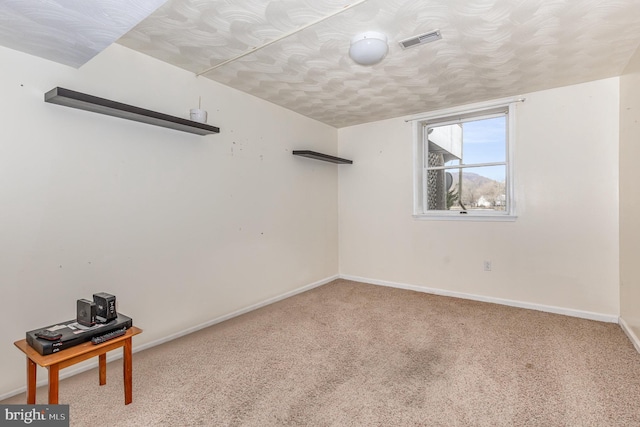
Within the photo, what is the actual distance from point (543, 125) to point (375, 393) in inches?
126

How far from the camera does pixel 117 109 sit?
82.4 inches

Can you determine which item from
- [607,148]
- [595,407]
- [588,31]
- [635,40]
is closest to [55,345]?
[595,407]

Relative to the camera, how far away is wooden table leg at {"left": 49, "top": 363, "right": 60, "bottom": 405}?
1.48m

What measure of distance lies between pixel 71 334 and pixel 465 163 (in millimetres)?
4107

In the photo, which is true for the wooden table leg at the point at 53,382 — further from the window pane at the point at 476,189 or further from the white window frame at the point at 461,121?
the window pane at the point at 476,189

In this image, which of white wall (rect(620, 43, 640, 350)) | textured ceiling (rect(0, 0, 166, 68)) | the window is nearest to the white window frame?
the window

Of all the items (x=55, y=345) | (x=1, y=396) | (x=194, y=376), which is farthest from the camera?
Result: (x=194, y=376)

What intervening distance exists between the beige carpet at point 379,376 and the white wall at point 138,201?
43cm

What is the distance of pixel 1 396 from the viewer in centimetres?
186

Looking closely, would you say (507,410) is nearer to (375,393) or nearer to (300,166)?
(375,393)

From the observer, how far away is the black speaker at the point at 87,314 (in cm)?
174

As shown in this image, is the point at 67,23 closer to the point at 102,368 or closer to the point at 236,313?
the point at 102,368

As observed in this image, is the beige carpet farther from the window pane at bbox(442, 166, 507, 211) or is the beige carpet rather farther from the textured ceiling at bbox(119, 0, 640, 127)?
the textured ceiling at bbox(119, 0, 640, 127)

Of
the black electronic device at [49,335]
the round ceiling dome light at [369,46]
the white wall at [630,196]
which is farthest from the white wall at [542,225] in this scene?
the black electronic device at [49,335]
